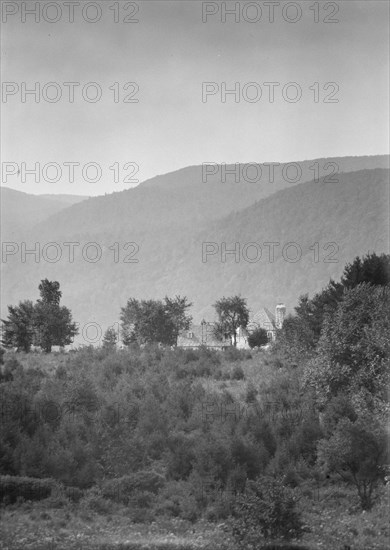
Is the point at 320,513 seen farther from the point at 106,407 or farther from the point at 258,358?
the point at 258,358

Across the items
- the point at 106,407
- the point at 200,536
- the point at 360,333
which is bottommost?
the point at 200,536

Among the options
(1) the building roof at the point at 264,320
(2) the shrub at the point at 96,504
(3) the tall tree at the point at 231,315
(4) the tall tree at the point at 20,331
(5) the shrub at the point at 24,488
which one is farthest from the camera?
(1) the building roof at the point at 264,320

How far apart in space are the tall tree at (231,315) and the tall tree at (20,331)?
24.8 m

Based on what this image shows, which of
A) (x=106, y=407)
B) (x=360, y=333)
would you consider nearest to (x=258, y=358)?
(x=360, y=333)

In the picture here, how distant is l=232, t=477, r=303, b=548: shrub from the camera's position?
29.9 m

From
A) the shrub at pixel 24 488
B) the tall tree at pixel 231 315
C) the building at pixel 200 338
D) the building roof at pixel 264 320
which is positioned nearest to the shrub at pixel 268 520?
the shrub at pixel 24 488

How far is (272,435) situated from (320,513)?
366 inches

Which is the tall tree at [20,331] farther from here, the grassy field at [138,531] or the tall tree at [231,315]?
the grassy field at [138,531]

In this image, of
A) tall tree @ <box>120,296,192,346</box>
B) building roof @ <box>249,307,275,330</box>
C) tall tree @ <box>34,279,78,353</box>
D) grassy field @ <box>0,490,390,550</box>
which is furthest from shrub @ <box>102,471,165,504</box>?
building roof @ <box>249,307,275,330</box>

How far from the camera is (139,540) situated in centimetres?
3023

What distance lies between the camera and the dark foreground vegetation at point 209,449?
30.9 metres

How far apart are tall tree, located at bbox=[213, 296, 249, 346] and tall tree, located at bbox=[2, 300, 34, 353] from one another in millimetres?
24792

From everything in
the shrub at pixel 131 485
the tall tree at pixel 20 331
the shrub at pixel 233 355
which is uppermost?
the tall tree at pixel 20 331

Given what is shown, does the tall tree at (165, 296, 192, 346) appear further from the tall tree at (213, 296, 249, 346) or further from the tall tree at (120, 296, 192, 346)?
the tall tree at (213, 296, 249, 346)
